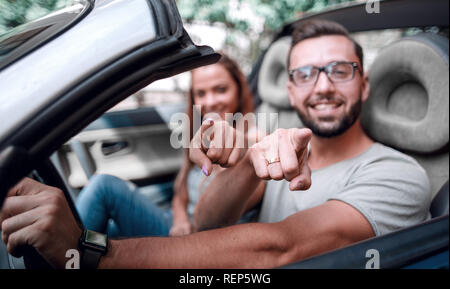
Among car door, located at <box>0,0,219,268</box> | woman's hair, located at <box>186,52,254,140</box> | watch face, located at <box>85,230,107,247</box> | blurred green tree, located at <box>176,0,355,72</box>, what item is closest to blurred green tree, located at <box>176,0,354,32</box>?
blurred green tree, located at <box>176,0,355,72</box>

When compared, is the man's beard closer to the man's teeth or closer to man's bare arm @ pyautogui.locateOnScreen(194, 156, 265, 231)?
the man's teeth

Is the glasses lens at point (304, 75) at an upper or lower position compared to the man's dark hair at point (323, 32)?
lower

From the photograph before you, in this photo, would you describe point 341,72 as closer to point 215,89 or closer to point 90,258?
point 215,89

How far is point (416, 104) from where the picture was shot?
4.77ft

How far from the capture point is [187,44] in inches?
28.6

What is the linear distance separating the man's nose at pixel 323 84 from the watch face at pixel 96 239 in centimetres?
102

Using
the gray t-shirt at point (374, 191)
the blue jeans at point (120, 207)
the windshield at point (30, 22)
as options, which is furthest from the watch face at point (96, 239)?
the blue jeans at point (120, 207)

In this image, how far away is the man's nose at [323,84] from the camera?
1358 millimetres

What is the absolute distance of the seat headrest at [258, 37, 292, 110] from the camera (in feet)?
7.36

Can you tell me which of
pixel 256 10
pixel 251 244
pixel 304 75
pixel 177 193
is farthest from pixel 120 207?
pixel 256 10

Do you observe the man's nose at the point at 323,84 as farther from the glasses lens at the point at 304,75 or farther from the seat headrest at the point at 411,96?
the seat headrest at the point at 411,96

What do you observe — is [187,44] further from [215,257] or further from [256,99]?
[256,99]

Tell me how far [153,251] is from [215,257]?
0.17m

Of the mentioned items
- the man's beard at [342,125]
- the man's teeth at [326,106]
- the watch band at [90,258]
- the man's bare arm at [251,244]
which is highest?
the man's teeth at [326,106]
